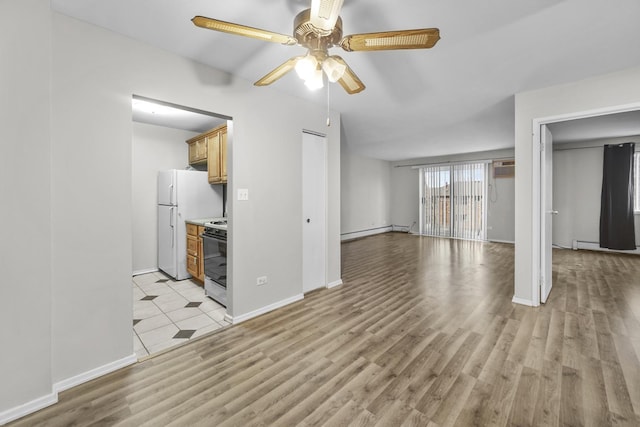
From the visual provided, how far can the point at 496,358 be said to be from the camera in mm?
2049

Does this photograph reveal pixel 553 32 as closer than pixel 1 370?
No

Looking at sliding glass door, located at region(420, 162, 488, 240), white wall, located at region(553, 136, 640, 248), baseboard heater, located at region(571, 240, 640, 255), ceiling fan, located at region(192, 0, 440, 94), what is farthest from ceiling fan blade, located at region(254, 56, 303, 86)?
baseboard heater, located at region(571, 240, 640, 255)

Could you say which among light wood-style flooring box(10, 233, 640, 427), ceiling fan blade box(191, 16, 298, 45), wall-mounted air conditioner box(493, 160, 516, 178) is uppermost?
wall-mounted air conditioner box(493, 160, 516, 178)

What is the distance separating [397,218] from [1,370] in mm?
8804

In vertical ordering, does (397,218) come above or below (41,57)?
below

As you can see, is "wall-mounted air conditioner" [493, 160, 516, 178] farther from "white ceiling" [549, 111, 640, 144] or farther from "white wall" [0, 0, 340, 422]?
"white wall" [0, 0, 340, 422]

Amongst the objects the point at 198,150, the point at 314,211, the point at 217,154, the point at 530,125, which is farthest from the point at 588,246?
the point at 198,150

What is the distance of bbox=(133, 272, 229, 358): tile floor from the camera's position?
232 cm

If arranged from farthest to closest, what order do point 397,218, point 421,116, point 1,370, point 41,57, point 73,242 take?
point 397,218 < point 421,116 < point 73,242 < point 41,57 < point 1,370

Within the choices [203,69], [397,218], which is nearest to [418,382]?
[203,69]

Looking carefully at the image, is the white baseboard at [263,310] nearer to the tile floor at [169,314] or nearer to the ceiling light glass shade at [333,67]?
the tile floor at [169,314]

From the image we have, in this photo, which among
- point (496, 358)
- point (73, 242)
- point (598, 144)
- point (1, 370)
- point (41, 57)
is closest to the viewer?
point (1, 370)

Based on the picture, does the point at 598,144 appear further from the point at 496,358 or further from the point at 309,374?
the point at 309,374

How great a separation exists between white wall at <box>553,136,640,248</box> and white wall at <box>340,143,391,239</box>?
4284 mm
